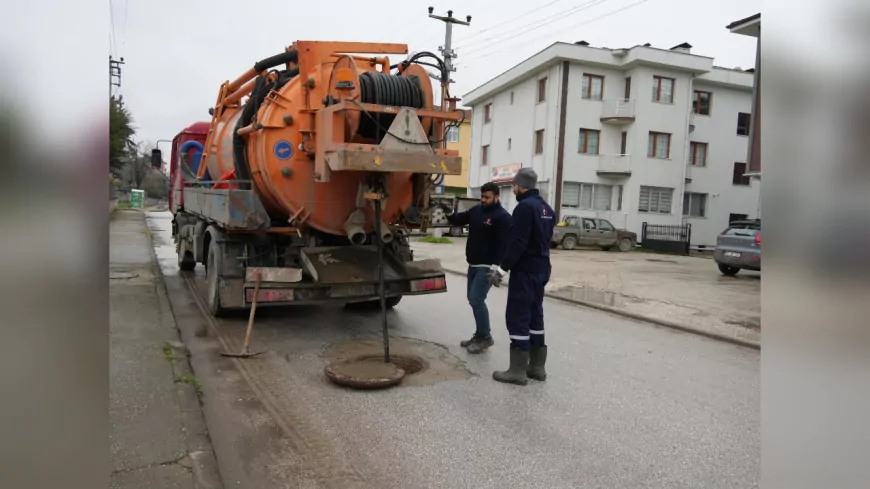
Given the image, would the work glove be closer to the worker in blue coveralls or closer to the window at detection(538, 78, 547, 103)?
the worker in blue coveralls

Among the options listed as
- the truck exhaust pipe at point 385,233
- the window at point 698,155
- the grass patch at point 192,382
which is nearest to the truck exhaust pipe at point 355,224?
the truck exhaust pipe at point 385,233

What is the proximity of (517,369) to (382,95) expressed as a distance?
3068 mm

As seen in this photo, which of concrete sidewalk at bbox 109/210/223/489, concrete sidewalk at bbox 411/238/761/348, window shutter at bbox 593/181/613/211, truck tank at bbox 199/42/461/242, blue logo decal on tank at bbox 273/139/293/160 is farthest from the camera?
window shutter at bbox 593/181/613/211

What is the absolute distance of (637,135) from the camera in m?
27.8

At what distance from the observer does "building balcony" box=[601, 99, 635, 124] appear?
2773 cm

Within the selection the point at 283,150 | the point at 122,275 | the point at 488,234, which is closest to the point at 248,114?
the point at 283,150

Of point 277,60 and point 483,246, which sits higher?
point 277,60

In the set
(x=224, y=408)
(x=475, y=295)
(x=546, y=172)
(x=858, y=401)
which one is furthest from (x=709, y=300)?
(x=546, y=172)

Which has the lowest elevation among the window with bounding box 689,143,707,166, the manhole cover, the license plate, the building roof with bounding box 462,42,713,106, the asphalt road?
the asphalt road

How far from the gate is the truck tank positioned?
2199 cm

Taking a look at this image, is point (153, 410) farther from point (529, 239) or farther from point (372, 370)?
point (529, 239)

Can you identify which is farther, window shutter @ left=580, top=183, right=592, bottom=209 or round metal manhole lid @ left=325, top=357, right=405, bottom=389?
window shutter @ left=580, top=183, right=592, bottom=209

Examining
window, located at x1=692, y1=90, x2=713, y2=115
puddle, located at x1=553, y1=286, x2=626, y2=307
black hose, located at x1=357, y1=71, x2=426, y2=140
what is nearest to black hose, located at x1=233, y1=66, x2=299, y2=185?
black hose, located at x1=357, y1=71, x2=426, y2=140

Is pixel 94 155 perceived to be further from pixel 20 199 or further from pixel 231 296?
pixel 231 296
